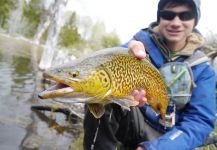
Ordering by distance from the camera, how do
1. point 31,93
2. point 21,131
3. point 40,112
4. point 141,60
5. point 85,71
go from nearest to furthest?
point 85,71, point 141,60, point 21,131, point 40,112, point 31,93

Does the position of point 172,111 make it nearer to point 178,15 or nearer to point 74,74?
point 178,15

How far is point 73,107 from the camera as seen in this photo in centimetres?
765

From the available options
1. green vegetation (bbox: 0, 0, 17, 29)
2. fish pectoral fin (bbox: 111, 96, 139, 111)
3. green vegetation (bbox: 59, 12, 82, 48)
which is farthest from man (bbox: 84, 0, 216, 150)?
green vegetation (bbox: 59, 12, 82, 48)

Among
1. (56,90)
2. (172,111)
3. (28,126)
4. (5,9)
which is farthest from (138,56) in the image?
(5,9)

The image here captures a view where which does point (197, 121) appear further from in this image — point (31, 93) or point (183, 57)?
point (31, 93)

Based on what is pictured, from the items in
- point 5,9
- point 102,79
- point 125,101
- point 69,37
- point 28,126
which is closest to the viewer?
point 102,79

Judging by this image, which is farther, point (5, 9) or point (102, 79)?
point (5, 9)

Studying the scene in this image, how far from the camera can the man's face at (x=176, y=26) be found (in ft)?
13.3

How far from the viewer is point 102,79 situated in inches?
108

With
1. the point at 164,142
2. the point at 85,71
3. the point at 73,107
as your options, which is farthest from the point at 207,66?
the point at 73,107

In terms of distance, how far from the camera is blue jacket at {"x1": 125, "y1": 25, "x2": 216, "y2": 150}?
3.78 meters

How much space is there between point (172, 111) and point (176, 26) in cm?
90

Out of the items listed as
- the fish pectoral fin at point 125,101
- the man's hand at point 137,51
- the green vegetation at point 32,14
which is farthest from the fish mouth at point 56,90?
the green vegetation at point 32,14

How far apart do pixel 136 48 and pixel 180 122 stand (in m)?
1.22
